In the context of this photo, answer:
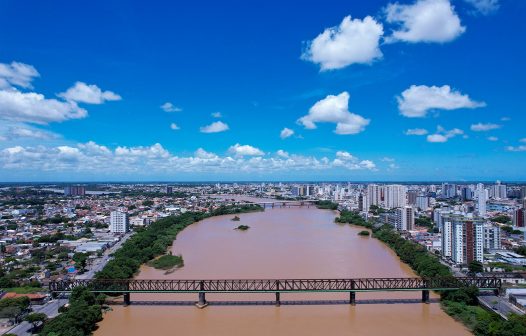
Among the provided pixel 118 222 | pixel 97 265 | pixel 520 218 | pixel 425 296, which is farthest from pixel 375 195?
pixel 425 296

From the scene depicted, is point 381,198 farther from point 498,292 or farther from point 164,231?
point 498,292

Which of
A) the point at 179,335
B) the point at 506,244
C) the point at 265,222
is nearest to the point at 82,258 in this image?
the point at 179,335

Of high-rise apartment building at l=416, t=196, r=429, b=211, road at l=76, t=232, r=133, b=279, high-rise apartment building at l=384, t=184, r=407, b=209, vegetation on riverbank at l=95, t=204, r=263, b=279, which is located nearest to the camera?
vegetation on riverbank at l=95, t=204, r=263, b=279

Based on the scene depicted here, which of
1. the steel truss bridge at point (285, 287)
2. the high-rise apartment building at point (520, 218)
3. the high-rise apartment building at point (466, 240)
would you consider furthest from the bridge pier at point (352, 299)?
the high-rise apartment building at point (520, 218)

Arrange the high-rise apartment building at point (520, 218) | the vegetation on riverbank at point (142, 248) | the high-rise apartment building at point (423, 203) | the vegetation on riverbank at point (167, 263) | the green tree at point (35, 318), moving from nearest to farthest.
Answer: the green tree at point (35, 318), the vegetation on riverbank at point (142, 248), the vegetation on riverbank at point (167, 263), the high-rise apartment building at point (520, 218), the high-rise apartment building at point (423, 203)

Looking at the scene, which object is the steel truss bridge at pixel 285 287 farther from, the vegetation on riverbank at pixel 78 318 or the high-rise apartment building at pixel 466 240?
the high-rise apartment building at pixel 466 240

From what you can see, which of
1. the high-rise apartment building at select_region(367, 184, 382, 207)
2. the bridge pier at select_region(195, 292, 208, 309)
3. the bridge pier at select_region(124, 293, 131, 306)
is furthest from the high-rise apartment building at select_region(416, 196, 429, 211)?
the bridge pier at select_region(124, 293, 131, 306)

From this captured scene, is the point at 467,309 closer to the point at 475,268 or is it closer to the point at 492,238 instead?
the point at 475,268

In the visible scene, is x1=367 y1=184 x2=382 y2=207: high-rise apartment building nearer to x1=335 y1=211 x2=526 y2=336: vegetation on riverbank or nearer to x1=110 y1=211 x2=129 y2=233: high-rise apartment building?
x1=110 y1=211 x2=129 y2=233: high-rise apartment building
